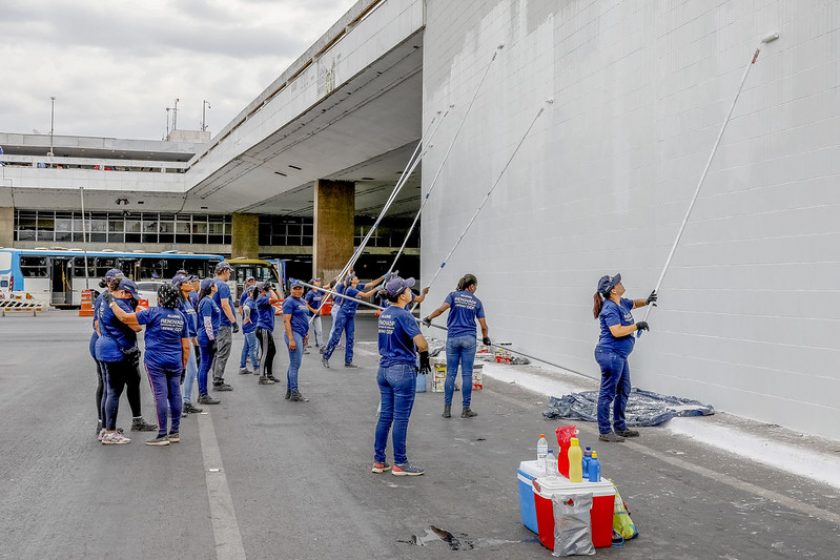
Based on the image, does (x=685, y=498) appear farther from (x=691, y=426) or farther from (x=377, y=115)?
(x=377, y=115)

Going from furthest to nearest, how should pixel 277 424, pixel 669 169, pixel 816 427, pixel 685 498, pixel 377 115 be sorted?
pixel 377 115 → pixel 669 169 → pixel 277 424 → pixel 816 427 → pixel 685 498

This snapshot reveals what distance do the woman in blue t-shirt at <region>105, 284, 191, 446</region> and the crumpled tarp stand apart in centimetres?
437

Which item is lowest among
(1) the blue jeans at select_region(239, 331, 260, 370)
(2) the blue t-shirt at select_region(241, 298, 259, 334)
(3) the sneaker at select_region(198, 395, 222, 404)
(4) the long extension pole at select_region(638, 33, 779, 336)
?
(3) the sneaker at select_region(198, 395, 222, 404)

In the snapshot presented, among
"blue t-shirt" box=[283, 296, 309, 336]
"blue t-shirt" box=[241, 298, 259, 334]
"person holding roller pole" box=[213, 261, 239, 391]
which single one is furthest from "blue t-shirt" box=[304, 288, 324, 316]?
"blue t-shirt" box=[283, 296, 309, 336]

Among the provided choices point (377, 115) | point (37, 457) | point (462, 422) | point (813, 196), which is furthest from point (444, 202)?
point (37, 457)

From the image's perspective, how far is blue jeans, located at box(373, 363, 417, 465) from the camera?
20.7 feet

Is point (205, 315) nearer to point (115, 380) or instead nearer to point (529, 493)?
point (115, 380)

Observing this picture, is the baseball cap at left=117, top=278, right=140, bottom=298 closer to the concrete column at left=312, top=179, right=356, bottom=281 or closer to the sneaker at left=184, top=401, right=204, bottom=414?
the sneaker at left=184, top=401, right=204, bottom=414

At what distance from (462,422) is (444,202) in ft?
33.2

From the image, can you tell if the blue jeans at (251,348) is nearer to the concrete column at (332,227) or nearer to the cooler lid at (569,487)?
the cooler lid at (569,487)

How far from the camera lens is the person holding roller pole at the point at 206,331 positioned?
9.97 meters

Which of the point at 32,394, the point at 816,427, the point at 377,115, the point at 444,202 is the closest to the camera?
the point at 816,427

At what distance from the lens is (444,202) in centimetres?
1830

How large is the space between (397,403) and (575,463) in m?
2.05
